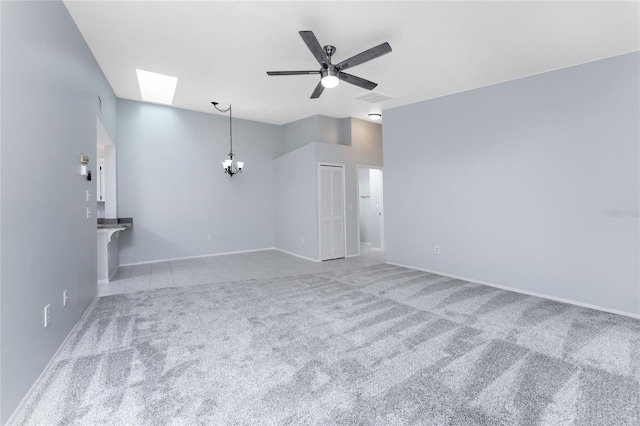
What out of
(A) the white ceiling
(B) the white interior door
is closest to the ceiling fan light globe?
(A) the white ceiling

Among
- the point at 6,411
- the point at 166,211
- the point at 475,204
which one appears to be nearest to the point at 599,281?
the point at 475,204

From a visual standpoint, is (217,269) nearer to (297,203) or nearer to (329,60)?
(297,203)

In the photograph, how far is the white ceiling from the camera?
2689 millimetres

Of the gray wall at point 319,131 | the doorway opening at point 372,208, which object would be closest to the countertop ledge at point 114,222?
the gray wall at point 319,131

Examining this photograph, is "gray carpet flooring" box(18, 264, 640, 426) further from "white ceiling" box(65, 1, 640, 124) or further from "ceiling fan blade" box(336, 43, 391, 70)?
"white ceiling" box(65, 1, 640, 124)

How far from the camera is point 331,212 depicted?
622 centimetres

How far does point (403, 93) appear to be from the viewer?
4719mm

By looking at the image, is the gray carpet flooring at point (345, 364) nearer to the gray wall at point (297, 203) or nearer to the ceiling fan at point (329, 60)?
the ceiling fan at point (329, 60)

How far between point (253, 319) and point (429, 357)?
1.70m

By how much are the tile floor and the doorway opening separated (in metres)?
0.74

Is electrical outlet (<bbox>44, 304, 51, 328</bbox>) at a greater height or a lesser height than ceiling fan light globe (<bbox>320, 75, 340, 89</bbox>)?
lesser

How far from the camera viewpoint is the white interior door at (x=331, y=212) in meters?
6.09

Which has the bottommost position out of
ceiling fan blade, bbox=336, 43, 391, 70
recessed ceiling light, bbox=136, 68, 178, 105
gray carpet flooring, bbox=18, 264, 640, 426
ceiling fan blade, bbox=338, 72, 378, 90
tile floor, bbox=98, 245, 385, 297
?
gray carpet flooring, bbox=18, 264, 640, 426

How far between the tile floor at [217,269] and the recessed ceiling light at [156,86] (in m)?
3.08
